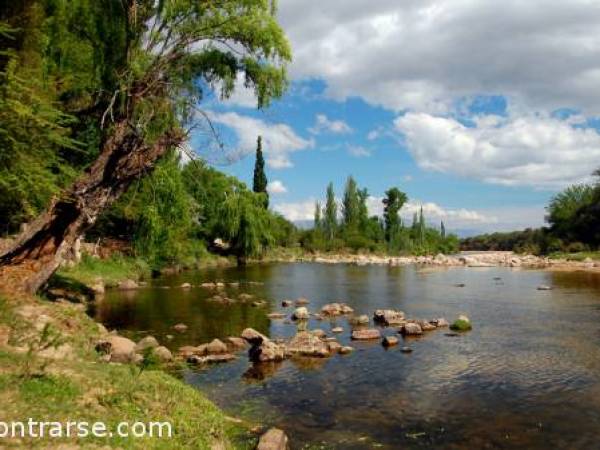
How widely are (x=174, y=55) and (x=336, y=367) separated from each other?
41.5 ft

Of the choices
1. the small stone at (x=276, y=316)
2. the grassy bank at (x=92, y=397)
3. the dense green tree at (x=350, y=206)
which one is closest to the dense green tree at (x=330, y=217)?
the dense green tree at (x=350, y=206)

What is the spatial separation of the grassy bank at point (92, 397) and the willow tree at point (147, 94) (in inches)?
178

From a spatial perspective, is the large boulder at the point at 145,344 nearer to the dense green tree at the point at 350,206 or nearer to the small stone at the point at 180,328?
the small stone at the point at 180,328

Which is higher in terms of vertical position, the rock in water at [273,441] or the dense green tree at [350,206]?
the dense green tree at [350,206]

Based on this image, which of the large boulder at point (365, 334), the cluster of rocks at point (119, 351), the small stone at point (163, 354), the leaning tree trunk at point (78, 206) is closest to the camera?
the cluster of rocks at point (119, 351)

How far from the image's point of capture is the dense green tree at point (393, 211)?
106312mm

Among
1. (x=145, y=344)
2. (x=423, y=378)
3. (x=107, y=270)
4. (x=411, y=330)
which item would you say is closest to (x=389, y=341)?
(x=411, y=330)

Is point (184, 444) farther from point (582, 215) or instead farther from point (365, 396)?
point (582, 215)

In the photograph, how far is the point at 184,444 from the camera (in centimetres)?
811

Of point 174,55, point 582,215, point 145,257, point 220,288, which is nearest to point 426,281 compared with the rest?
point 220,288

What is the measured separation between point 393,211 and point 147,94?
91.8m

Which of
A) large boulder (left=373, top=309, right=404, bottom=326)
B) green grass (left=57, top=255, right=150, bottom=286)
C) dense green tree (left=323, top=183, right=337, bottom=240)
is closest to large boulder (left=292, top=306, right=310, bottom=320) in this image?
large boulder (left=373, top=309, right=404, bottom=326)

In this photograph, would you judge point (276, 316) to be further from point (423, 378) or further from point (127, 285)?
point (127, 285)

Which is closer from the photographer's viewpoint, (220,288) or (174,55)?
(174,55)
